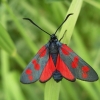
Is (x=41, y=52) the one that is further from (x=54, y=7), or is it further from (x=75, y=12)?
(x=54, y=7)

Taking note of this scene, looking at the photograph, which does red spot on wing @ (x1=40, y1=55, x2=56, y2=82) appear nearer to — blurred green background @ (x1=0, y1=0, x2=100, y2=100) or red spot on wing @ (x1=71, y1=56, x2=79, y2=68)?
red spot on wing @ (x1=71, y1=56, x2=79, y2=68)

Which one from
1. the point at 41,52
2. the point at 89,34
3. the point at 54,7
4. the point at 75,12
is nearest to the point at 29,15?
the point at 54,7

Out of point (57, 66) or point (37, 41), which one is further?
point (37, 41)

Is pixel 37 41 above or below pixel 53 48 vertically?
above

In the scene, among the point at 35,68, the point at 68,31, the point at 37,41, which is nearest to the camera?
the point at 68,31

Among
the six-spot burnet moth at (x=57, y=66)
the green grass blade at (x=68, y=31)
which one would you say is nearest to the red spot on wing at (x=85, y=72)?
the six-spot burnet moth at (x=57, y=66)

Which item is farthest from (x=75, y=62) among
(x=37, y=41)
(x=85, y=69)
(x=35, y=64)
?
(x=37, y=41)

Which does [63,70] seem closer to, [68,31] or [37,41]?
[68,31]
